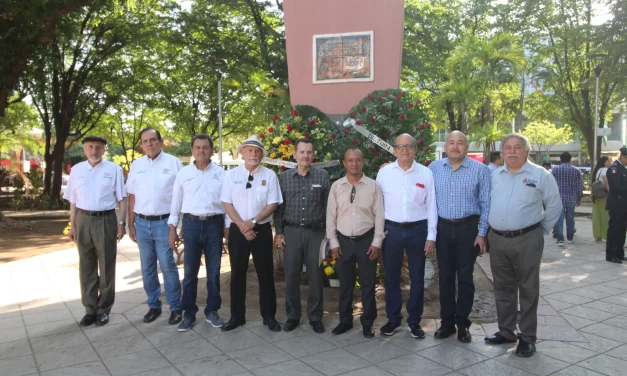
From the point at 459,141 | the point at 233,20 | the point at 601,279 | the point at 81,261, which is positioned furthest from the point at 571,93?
the point at 81,261

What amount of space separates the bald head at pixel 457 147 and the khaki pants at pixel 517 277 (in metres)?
0.72

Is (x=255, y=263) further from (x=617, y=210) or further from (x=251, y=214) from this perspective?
(x=617, y=210)

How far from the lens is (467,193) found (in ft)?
13.8

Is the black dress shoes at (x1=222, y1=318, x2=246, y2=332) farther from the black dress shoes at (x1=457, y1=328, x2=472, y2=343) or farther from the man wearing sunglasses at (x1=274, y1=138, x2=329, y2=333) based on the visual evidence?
the black dress shoes at (x1=457, y1=328, x2=472, y2=343)

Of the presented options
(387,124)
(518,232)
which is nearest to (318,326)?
(518,232)

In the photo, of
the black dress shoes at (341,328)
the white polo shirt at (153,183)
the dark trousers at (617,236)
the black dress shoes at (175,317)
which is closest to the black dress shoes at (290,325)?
the black dress shoes at (341,328)

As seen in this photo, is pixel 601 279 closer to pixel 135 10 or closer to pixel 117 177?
pixel 117 177

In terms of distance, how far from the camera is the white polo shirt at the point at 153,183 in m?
4.80

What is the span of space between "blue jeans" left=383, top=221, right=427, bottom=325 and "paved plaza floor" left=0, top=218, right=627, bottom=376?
26 cm

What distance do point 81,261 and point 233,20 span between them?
12.3 meters

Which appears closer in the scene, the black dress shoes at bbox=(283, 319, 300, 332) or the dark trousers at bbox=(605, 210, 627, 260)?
the black dress shoes at bbox=(283, 319, 300, 332)

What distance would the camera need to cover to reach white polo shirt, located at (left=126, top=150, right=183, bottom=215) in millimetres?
4805

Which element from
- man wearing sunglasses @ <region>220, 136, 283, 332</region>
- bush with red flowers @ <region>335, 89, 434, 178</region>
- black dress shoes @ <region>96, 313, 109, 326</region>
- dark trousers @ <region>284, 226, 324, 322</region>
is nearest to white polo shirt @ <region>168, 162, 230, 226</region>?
man wearing sunglasses @ <region>220, 136, 283, 332</region>

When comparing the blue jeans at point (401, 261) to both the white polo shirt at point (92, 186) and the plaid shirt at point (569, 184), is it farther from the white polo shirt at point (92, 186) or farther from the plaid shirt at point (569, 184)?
the plaid shirt at point (569, 184)
